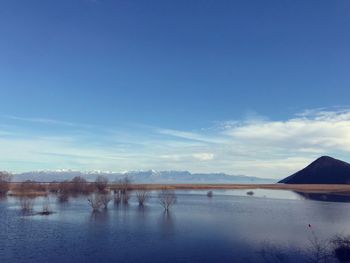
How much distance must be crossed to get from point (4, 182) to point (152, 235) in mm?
98834

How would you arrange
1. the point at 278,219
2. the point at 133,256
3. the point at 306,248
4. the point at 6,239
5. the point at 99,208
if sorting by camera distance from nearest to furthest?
the point at 133,256, the point at 306,248, the point at 6,239, the point at 278,219, the point at 99,208

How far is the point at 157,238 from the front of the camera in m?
41.7

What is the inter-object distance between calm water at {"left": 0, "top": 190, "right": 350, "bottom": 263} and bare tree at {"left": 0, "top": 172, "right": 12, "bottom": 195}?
2568 inches

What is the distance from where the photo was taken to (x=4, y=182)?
126250mm

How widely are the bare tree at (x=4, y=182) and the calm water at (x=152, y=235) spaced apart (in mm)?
65231

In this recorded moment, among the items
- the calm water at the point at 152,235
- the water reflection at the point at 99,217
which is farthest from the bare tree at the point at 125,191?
the calm water at the point at 152,235

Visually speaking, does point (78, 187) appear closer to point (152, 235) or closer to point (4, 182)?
point (4, 182)

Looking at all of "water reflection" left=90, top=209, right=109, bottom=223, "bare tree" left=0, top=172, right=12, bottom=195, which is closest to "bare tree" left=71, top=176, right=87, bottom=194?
"bare tree" left=0, top=172, right=12, bottom=195

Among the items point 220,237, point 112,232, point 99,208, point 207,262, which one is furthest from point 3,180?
point 207,262

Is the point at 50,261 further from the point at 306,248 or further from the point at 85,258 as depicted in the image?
the point at 306,248

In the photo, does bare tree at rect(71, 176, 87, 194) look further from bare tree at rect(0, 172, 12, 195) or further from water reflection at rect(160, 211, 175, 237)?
water reflection at rect(160, 211, 175, 237)

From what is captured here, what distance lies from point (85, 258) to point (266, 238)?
791 inches

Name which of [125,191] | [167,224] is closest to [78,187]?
[125,191]

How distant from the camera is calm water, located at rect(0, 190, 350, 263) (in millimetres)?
33438
